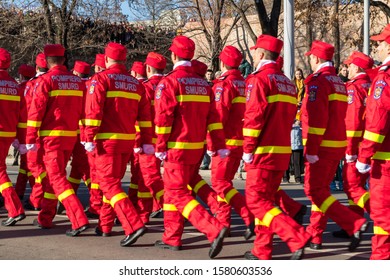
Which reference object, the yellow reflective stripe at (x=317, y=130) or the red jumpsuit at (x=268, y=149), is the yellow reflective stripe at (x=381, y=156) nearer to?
the red jumpsuit at (x=268, y=149)

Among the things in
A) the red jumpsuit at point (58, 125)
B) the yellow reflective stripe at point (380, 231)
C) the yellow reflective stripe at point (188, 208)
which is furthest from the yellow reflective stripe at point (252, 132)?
the red jumpsuit at point (58, 125)

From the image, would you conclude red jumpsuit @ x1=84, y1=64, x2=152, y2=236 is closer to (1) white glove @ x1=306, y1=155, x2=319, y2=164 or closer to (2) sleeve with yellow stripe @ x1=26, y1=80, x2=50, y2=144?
(2) sleeve with yellow stripe @ x1=26, y1=80, x2=50, y2=144

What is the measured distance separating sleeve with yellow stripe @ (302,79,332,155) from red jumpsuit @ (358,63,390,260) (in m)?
1.47

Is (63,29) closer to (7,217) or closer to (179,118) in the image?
(7,217)

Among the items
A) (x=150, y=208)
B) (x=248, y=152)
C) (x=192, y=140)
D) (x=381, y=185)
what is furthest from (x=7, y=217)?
(x=381, y=185)

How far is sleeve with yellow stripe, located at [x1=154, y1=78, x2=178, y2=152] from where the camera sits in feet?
28.5

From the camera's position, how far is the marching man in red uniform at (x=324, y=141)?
898 centimetres

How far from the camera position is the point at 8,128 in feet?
35.0

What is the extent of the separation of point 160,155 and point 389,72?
2.68 metres

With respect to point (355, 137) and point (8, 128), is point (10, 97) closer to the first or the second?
point (8, 128)

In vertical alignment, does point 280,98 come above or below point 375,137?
above

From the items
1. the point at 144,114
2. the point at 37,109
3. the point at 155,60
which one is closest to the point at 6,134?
the point at 37,109

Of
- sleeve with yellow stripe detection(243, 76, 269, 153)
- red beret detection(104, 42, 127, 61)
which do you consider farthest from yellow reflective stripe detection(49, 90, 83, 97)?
sleeve with yellow stripe detection(243, 76, 269, 153)

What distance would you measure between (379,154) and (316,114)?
1603 mm
